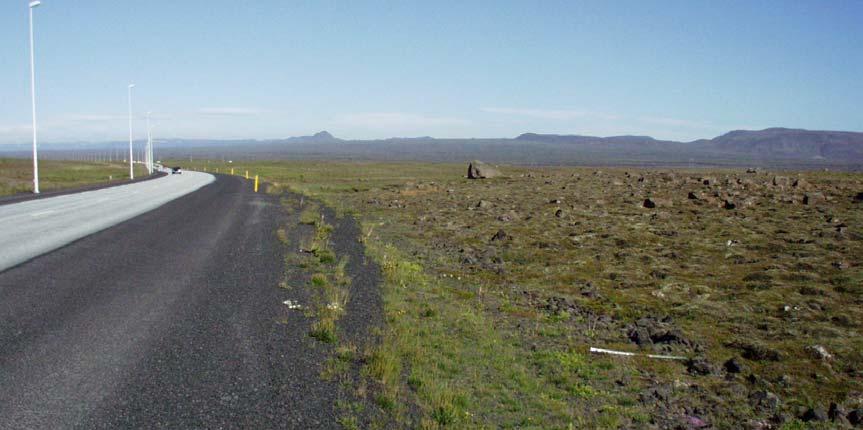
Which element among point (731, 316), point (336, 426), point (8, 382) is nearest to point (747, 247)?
point (731, 316)

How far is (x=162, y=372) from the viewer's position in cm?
667

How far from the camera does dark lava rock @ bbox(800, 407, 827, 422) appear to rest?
695 centimetres

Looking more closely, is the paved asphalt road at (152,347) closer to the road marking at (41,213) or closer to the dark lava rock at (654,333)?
the dark lava rock at (654,333)

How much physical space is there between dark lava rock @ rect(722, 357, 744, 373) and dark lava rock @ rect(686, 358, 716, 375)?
0.69ft

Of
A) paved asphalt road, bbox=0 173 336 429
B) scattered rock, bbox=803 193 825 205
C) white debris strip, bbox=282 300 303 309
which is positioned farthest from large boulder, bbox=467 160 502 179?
white debris strip, bbox=282 300 303 309

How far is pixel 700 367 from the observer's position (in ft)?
28.3

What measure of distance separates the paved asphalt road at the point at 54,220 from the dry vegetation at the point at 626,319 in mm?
7582

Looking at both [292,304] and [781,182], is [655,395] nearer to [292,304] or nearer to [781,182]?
[292,304]

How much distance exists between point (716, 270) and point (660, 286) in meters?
2.38

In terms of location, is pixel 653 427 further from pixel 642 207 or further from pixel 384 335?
pixel 642 207

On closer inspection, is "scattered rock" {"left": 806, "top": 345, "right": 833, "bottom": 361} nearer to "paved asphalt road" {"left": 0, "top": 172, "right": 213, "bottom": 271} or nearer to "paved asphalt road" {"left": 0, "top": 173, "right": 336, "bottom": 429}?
"paved asphalt road" {"left": 0, "top": 173, "right": 336, "bottom": 429}

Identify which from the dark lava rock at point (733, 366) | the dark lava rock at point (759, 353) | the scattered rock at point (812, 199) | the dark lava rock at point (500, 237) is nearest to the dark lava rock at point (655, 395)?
the dark lava rock at point (733, 366)

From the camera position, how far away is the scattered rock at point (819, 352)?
908 centimetres

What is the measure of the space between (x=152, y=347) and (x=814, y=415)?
24.0 feet
